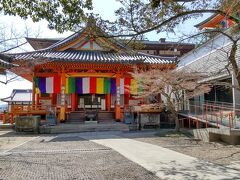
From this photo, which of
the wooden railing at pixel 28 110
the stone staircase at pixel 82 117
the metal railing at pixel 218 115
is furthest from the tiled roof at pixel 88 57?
the metal railing at pixel 218 115

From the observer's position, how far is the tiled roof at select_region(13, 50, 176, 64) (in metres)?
22.9

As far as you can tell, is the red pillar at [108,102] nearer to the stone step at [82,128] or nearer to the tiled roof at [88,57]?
the tiled roof at [88,57]

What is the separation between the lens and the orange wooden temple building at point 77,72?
23016mm

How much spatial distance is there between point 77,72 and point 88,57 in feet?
5.11

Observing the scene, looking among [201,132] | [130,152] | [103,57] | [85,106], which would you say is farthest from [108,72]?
[130,152]

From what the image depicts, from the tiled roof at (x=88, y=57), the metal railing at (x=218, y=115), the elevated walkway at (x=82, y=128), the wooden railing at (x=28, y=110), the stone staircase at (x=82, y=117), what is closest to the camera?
the metal railing at (x=218, y=115)

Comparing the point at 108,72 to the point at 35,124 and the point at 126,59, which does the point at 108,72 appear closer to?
the point at 126,59

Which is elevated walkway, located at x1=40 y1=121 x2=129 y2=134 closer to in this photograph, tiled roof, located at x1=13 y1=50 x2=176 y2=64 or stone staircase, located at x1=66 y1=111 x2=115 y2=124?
stone staircase, located at x1=66 y1=111 x2=115 y2=124

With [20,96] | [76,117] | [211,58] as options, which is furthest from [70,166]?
[20,96]

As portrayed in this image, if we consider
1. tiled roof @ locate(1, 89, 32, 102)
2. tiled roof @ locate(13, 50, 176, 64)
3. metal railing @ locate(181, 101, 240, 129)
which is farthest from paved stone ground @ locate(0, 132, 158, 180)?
tiled roof @ locate(1, 89, 32, 102)

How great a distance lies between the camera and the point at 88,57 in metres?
24.2

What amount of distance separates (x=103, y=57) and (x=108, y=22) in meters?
16.6

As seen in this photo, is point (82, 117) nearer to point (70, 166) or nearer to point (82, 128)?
point (82, 128)

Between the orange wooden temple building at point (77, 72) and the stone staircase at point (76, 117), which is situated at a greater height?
the orange wooden temple building at point (77, 72)
